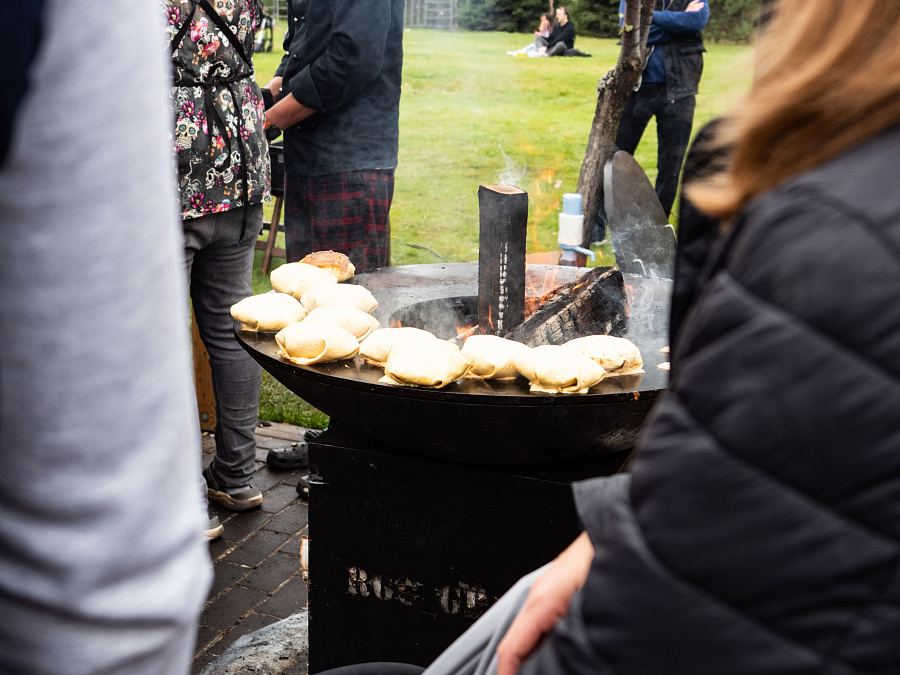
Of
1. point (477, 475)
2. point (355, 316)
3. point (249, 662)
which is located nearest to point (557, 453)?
point (477, 475)

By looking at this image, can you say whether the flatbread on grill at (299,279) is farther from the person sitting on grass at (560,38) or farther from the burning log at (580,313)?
the person sitting on grass at (560,38)

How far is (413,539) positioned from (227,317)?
5.27 ft

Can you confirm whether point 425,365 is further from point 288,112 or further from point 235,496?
point 288,112

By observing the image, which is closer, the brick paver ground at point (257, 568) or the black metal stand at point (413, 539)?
the black metal stand at point (413, 539)

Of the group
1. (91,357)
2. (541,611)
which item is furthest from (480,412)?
(91,357)

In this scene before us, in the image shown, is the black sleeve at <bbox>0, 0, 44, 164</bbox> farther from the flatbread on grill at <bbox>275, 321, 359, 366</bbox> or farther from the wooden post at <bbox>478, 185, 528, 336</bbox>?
the wooden post at <bbox>478, 185, 528, 336</bbox>

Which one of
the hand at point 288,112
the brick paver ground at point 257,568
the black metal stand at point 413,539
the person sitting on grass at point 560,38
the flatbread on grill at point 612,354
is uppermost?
the person sitting on grass at point 560,38

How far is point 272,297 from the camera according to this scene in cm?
245

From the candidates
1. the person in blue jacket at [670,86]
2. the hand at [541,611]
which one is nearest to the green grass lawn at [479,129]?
the person in blue jacket at [670,86]

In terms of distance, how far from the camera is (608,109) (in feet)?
18.0

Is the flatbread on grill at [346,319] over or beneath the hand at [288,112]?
beneath

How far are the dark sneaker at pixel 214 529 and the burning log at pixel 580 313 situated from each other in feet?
5.48

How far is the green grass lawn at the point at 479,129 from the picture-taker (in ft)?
27.9

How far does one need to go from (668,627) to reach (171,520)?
1.42 ft
